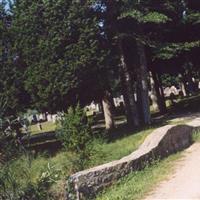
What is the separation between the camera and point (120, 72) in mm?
34438

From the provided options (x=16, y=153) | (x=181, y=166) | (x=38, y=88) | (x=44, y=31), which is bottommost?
(x=181, y=166)

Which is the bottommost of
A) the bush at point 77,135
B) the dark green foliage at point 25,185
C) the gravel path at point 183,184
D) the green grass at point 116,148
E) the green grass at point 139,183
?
the gravel path at point 183,184

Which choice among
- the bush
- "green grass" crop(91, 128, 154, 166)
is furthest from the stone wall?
the bush

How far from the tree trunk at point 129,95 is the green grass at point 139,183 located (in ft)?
60.0

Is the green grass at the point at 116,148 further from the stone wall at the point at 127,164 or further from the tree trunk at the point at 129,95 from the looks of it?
the tree trunk at the point at 129,95

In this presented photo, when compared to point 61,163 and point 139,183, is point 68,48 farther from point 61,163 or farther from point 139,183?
point 139,183

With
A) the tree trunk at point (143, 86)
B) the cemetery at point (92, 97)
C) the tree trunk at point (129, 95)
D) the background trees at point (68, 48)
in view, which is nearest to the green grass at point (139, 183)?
the cemetery at point (92, 97)

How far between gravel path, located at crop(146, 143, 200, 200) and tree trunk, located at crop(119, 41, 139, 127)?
1755 cm

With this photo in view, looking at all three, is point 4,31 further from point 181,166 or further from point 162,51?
point 181,166

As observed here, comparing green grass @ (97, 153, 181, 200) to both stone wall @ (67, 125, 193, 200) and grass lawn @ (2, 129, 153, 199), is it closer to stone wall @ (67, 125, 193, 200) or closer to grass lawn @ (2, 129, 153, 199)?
stone wall @ (67, 125, 193, 200)

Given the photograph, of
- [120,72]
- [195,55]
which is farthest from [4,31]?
[195,55]

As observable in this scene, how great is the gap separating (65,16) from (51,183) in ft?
63.9

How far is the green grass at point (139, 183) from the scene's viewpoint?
36.8ft

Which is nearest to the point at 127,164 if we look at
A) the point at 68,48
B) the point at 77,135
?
the point at 77,135
